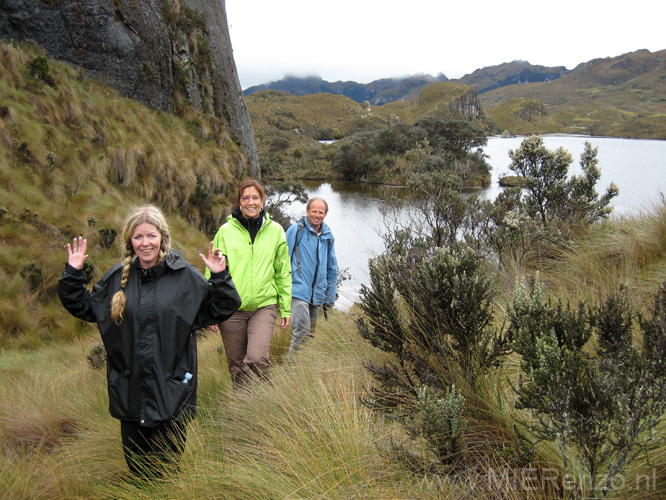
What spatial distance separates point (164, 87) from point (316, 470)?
13253 mm

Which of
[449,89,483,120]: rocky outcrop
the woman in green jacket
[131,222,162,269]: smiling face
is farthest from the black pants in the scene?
[449,89,483,120]: rocky outcrop

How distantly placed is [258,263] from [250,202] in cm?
53

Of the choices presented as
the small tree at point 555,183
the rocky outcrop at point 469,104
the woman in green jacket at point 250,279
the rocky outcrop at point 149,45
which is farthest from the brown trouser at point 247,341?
the rocky outcrop at point 469,104

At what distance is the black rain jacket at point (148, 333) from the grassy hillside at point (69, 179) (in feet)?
16.1

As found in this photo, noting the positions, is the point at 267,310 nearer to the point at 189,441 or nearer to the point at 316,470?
the point at 189,441

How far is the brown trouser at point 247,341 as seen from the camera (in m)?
3.56

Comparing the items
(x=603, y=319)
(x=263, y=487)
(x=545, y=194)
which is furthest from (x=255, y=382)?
(x=545, y=194)

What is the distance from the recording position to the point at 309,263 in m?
4.56

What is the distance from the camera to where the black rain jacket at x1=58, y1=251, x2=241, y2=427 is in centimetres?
231

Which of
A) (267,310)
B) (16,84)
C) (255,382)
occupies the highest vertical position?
(16,84)

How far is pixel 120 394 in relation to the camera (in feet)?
7.67

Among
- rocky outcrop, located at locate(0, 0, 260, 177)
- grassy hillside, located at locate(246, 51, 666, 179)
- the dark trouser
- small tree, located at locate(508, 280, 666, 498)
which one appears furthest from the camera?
grassy hillside, located at locate(246, 51, 666, 179)

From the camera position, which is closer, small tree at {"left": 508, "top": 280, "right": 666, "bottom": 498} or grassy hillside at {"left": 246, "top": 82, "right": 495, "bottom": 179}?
small tree at {"left": 508, "top": 280, "right": 666, "bottom": 498}

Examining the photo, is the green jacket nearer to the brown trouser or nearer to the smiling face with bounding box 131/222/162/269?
the brown trouser
